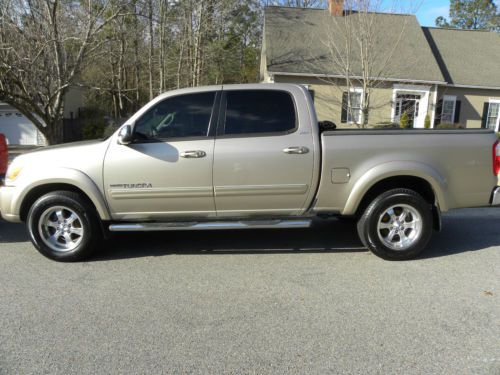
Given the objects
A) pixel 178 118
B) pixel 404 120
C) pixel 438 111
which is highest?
pixel 438 111

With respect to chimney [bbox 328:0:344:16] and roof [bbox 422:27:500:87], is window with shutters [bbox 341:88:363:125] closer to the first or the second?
chimney [bbox 328:0:344:16]

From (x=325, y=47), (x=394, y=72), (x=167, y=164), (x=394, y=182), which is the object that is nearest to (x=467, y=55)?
(x=394, y=72)

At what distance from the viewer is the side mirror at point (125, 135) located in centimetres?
443

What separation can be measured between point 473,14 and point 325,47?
125 feet

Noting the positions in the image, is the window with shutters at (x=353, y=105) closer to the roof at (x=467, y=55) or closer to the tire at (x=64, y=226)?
the roof at (x=467, y=55)

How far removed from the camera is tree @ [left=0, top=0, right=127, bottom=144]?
1002 centimetres

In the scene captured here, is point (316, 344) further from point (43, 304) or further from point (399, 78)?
point (399, 78)

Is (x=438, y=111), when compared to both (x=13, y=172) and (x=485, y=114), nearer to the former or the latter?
(x=485, y=114)

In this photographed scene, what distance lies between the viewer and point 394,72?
61.1 ft

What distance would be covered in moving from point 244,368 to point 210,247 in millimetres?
2562

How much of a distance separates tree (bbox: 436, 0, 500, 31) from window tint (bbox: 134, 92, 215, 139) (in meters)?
50.4

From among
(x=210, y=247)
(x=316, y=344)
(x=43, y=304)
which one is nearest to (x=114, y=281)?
(x=43, y=304)

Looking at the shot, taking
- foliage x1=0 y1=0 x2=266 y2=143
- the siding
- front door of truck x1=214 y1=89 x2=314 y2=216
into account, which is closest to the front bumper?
front door of truck x1=214 y1=89 x2=314 y2=216

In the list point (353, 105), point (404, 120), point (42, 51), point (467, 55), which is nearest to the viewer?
point (42, 51)
